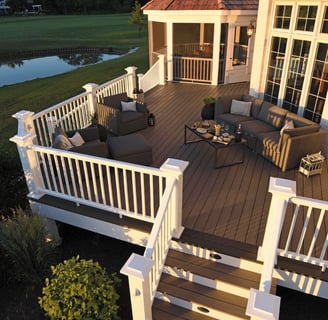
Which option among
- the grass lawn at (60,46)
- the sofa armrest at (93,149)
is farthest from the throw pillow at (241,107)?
the grass lawn at (60,46)

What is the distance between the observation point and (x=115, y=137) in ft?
18.3

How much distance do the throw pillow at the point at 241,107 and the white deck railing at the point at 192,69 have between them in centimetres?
448

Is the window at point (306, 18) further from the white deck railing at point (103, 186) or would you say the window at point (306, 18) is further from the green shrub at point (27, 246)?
the green shrub at point (27, 246)

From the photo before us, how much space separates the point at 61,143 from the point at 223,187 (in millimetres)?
2665

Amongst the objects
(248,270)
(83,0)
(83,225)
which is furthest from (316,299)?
(83,0)

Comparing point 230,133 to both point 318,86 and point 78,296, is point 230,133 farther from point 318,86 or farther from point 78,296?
point 78,296

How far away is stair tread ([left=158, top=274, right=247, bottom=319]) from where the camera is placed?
10.3ft

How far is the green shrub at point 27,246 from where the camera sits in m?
3.83

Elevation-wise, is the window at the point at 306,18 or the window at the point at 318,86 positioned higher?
the window at the point at 306,18

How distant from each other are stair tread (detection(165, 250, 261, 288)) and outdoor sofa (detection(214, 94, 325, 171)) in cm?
242

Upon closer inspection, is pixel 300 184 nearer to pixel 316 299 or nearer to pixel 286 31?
pixel 316 299

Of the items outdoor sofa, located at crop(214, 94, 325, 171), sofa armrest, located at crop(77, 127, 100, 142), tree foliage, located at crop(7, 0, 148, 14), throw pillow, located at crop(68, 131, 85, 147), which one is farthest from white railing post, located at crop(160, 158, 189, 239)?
tree foliage, located at crop(7, 0, 148, 14)

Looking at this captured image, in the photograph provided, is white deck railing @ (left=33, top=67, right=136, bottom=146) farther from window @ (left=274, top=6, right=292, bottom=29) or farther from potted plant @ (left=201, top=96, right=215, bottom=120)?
window @ (left=274, top=6, right=292, bottom=29)

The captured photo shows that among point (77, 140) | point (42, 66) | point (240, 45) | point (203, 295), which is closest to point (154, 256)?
point (203, 295)
